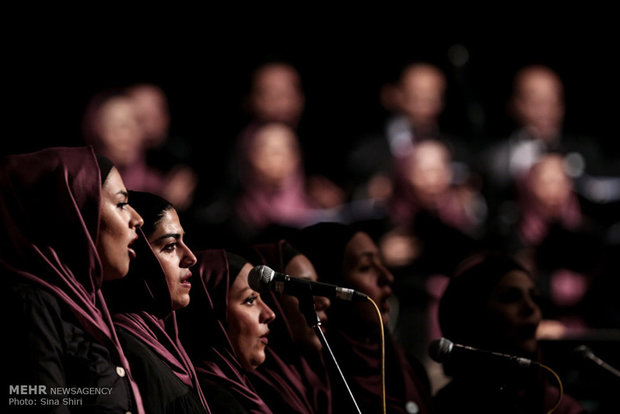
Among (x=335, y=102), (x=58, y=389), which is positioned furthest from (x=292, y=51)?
(x=58, y=389)

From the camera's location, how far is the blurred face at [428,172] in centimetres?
678

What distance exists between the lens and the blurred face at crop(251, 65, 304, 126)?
7.42 m

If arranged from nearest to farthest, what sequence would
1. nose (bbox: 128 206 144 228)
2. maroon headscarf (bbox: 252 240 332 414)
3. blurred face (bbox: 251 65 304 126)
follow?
1. nose (bbox: 128 206 144 228)
2. maroon headscarf (bbox: 252 240 332 414)
3. blurred face (bbox: 251 65 304 126)

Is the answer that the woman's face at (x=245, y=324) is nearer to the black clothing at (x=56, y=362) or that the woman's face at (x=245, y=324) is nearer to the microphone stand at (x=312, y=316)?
the microphone stand at (x=312, y=316)

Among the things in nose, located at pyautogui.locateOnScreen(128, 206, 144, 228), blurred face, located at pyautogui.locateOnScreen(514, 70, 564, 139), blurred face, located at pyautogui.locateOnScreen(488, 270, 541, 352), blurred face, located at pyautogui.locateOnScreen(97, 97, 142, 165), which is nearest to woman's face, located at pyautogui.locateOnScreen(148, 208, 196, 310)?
nose, located at pyautogui.locateOnScreen(128, 206, 144, 228)

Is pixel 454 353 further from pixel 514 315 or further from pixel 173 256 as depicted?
pixel 173 256

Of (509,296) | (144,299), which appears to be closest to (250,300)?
(144,299)

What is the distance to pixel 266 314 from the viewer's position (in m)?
3.11

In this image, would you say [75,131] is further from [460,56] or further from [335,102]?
[460,56]

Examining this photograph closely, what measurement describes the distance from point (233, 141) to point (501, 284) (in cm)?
394

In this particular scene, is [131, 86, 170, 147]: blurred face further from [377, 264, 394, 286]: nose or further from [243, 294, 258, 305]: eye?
[243, 294, 258, 305]: eye

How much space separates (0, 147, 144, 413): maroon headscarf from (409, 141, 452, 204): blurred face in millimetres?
4492

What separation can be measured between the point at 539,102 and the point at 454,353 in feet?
17.2

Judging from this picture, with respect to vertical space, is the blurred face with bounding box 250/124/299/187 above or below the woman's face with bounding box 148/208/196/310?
below
